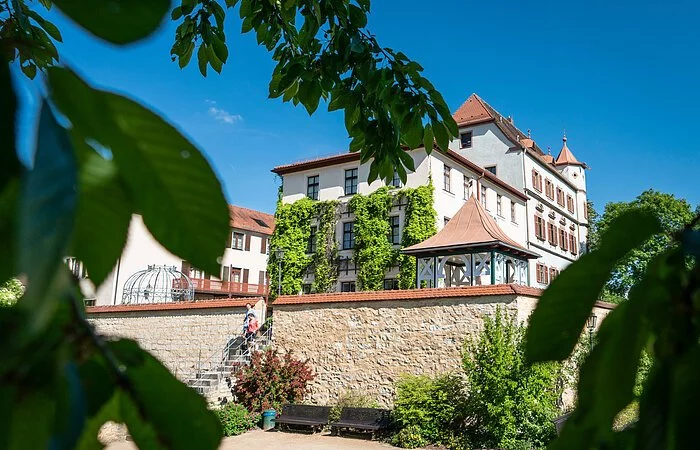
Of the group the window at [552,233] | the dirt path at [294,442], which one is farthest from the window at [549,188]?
the dirt path at [294,442]

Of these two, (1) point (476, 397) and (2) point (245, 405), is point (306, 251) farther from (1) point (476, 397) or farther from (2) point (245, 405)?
(1) point (476, 397)

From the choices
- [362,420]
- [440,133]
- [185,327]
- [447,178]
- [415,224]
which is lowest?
Result: [362,420]

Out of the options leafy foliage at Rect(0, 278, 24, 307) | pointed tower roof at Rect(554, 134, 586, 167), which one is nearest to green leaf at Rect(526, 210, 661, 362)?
leafy foliage at Rect(0, 278, 24, 307)

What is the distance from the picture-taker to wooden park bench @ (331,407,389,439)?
11344mm

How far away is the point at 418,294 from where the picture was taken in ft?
41.6

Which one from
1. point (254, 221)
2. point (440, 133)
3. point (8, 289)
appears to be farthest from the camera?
point (254, 221)

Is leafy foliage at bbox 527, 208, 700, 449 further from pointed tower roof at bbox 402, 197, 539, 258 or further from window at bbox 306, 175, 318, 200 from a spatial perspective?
window at bbox 306, 175, 318, 200

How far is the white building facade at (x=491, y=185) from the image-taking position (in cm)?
2273

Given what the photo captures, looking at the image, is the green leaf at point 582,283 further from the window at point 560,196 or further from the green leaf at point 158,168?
the window at point 560,196

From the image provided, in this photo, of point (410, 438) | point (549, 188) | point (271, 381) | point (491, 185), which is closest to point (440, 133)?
point (410, 438)

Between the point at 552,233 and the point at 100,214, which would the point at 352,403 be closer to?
the point at 100,214

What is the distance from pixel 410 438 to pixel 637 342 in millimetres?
11037

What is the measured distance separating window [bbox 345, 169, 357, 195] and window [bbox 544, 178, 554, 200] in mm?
13875

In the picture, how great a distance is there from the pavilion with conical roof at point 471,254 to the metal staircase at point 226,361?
5.30m
